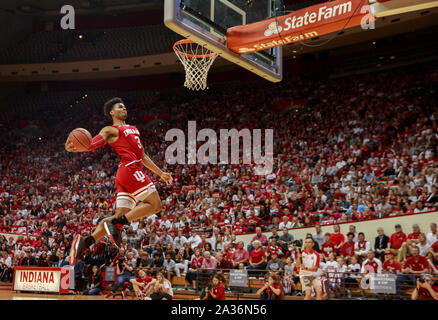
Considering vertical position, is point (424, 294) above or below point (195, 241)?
below

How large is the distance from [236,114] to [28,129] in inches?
513

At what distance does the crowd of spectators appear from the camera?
1233cm

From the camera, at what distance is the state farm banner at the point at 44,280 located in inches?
461

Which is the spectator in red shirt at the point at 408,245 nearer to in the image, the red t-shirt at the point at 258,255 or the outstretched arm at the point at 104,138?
the red t-shirt at the point at 258,255

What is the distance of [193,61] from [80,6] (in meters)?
19.2

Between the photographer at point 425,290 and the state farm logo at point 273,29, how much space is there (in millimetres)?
5070

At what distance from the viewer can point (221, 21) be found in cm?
752

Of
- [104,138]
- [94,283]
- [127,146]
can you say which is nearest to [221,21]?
[127,146]

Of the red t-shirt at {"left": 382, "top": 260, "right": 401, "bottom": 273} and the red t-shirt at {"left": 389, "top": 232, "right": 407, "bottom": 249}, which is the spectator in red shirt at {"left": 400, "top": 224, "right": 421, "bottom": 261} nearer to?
the red t-shirt at {"left": 389, "top": 232, "right": 407, "bottom": 249}

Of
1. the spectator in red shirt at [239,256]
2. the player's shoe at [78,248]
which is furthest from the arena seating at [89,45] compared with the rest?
the player's shoe at [78,248]

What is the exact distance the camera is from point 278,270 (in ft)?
33.3

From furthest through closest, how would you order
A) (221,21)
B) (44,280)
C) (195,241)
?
(195,241) → (44,280) → (221,21)

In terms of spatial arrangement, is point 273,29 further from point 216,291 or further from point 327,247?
point 327,247

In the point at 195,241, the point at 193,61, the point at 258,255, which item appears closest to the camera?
the point at 193,61
